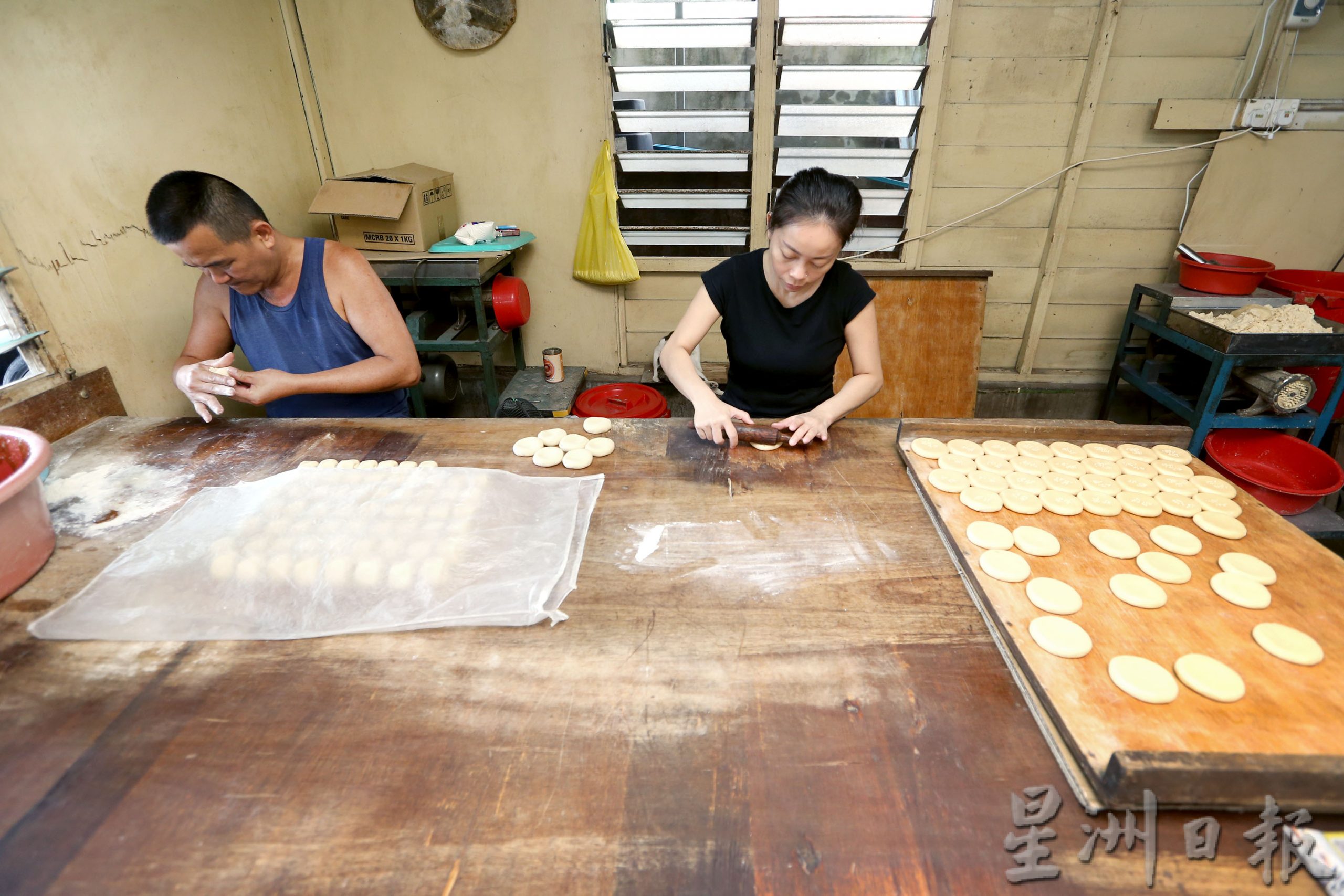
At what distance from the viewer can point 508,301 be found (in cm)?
362

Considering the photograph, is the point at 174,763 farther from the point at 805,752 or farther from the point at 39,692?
the point at 805,752

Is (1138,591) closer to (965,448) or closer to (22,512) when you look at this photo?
(965,448)

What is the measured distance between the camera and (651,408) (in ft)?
11.4

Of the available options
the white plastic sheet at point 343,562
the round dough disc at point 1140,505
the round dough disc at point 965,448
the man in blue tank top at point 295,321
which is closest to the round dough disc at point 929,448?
the round dough disc at point 965,448

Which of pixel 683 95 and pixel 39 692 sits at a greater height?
pixel 683 95

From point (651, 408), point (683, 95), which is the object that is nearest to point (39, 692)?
point (651, 408)

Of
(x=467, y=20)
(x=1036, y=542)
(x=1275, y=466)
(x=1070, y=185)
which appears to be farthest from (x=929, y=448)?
(x=467, y=20)

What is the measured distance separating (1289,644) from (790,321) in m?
1.61

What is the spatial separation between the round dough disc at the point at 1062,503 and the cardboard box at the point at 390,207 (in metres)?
3.17

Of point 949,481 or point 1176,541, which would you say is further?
point 949,481

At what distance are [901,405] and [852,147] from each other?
1.58 meters

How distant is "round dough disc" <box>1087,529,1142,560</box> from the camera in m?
1.26

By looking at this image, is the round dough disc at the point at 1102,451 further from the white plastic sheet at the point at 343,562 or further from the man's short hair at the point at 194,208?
the man's short hair at the point at 194,208

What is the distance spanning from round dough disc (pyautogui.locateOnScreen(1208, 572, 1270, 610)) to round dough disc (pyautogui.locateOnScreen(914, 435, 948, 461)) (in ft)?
2.01
